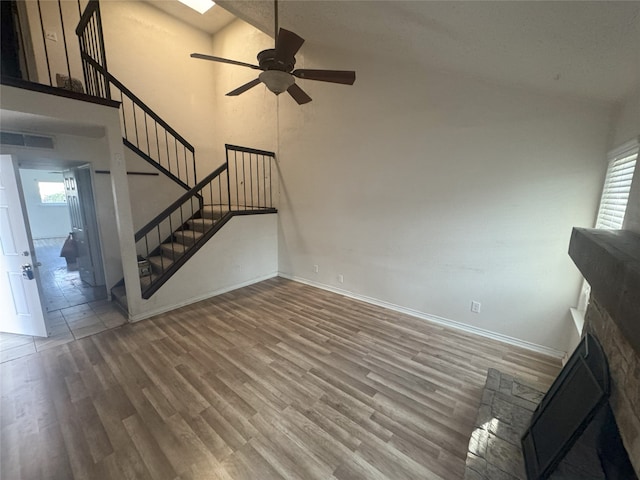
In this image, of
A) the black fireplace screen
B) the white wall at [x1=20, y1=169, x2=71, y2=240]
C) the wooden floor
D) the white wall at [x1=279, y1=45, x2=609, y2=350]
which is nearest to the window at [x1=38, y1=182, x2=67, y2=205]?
the white wall at [x1=20, y1=169, x2=71, y2=240]

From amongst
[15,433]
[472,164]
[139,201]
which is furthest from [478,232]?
[139,201]

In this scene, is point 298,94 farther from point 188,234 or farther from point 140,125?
point 140,125

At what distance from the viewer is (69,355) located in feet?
8.79

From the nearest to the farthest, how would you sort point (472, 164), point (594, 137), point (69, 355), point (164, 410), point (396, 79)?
1. point (164, 410)
2. point (594, 137)
3. point (69, 355)
4. point (472, 164)
5. point (396, 79)

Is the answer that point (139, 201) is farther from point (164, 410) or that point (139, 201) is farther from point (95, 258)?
point (164, 410)

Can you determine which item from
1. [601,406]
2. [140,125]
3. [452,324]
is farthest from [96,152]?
[601,406]

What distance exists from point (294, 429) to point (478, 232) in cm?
285

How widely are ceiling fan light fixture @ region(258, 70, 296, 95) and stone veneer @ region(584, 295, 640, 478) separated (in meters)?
2.60

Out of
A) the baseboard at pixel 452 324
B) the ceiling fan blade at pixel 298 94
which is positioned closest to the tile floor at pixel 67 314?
the baseboard at pixel 452 324

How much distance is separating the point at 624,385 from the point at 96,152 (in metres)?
5.73

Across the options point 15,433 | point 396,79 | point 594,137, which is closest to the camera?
point 15,433

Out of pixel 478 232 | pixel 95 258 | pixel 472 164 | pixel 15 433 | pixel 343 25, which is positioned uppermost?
pixel 343 25

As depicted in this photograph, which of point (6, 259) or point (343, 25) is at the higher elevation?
point (343, 25)

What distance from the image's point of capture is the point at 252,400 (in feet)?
6.98
